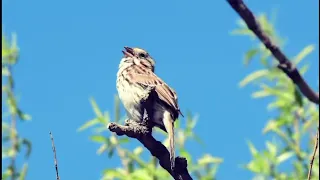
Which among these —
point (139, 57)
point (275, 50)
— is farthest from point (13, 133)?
point (275, 50)

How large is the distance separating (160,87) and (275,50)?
163 inches

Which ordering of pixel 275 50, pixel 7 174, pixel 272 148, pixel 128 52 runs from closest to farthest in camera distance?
pixel 275 50, pixel 7 174, pixel 272 148, pixel 128 52

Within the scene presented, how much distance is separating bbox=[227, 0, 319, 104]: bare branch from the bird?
2.00 m

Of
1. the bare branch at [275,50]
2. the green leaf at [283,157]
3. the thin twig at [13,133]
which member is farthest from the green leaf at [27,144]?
the bare branch at [275,50]

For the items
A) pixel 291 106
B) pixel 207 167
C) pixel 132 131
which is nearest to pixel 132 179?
pixel 207 167

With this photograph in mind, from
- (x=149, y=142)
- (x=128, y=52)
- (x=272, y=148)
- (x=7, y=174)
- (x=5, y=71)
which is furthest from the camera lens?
(x=128, y=52)

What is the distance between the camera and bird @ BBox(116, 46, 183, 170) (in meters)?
4.71

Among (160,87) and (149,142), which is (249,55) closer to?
(160,87)

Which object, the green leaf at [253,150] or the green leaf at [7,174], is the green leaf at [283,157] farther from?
the green leaf at [7,174]

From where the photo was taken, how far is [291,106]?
6.46m

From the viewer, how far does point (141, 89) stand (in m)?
5.68

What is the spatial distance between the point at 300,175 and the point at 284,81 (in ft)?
3.53

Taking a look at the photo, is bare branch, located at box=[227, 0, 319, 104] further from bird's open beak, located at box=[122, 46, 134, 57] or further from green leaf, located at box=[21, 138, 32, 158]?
bird's open beak, located at box=[122, 46, 134, 57]

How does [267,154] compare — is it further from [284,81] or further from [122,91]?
[122,91]
